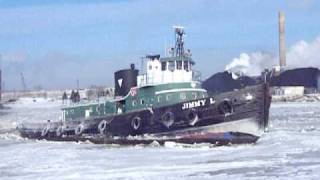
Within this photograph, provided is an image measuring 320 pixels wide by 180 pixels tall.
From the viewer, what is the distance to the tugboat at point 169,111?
27.8 meters

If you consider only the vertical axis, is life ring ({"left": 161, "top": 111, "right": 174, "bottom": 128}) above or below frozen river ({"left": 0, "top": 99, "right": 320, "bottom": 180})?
above

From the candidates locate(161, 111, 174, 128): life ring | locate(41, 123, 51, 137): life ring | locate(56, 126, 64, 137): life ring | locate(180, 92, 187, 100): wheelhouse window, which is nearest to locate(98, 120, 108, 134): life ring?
locate(56, 126, 64, 137): life ring

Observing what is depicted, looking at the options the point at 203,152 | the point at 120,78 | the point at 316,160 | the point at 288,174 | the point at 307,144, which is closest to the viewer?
the point at 288,174

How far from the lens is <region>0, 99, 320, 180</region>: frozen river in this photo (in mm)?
18344

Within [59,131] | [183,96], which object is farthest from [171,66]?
[59,131]

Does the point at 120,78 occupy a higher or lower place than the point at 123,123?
higher

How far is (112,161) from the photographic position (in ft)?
74.5

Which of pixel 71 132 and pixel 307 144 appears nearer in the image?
pixel 307 144

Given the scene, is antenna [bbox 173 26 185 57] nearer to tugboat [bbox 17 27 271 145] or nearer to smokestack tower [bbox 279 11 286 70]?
tugboat [bbox 17 27 271 145]

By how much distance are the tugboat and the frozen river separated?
784mm

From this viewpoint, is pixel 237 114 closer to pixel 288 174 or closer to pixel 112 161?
pixel 112 161

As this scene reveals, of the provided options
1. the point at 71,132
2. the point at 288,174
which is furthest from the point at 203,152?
the point at 71,132

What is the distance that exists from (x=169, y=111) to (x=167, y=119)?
0.37 metres

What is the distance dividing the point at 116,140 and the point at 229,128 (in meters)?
5.61
